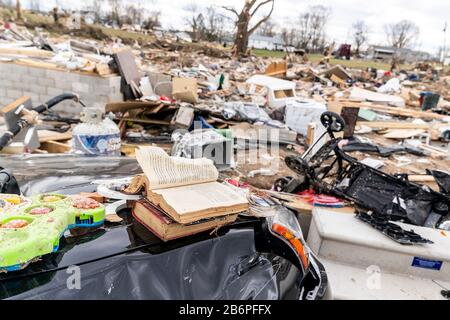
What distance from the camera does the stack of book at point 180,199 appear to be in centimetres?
145

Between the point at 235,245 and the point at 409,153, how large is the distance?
6.40m

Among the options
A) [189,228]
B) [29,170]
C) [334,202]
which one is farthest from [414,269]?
[29,170]

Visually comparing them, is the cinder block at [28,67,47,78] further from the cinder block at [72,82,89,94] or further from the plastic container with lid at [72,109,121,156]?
the plastic container with lid at [72,109,121,156]

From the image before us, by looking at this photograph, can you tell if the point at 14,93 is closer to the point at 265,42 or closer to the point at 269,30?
the point at 265,42

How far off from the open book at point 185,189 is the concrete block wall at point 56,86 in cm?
516

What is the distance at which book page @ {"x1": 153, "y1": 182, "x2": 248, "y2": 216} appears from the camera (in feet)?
4.76

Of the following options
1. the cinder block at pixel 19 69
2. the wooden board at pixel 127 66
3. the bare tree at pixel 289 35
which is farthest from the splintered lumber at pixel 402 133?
the bare tree at pixel 289 35

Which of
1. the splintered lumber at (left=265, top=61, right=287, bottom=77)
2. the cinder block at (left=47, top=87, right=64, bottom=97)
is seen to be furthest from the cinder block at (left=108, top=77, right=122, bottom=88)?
the splintered lumber at (left=265, top=61, right=287, bottom=77)

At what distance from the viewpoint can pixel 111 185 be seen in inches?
74.9

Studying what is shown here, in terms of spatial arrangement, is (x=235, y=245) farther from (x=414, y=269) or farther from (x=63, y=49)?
(x=63, y=49)

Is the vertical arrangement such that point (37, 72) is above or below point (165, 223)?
above

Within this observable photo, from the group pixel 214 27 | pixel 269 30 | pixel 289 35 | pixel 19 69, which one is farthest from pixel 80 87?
pixel 269 30

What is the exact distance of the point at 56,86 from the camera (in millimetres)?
6531

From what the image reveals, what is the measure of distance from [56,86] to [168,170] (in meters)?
5.92
